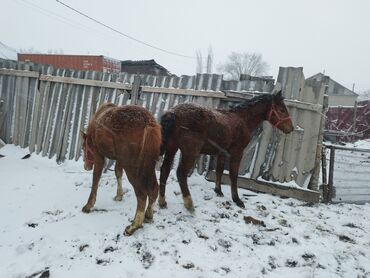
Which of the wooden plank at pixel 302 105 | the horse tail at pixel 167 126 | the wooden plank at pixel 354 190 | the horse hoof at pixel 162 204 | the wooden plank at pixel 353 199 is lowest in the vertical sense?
the horse hoof at pixel 162 204

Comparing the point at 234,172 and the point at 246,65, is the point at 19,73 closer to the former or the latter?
the point at 234,172

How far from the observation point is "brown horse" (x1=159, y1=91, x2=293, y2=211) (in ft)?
15.5

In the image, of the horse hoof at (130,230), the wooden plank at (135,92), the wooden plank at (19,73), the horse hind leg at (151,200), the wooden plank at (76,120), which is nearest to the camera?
the horse hoof at (130,230)

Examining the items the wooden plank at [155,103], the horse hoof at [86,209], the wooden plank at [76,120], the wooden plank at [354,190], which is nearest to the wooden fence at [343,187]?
the wooden plank at [354,190]

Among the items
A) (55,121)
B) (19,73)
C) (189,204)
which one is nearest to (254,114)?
(189,204)

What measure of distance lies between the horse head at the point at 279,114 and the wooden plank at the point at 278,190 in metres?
1.11

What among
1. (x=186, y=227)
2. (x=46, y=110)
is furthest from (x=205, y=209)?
(x=46, y=110)

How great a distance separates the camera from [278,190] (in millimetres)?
5980

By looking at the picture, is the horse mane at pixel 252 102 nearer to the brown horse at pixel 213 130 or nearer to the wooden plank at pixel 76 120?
the brown horse at pixel 213 130

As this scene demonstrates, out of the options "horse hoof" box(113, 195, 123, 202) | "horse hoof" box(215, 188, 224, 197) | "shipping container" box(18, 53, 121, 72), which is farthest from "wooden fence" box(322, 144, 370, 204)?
"shipping container" box(18, 53, 121, 72)

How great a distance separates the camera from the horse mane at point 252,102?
18.6 ft

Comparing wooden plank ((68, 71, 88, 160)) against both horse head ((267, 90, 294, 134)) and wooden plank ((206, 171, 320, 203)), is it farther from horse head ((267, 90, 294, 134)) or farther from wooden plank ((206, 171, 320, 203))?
horse head ((267, 90, 294, 134))

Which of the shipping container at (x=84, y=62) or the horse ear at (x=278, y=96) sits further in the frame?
the shipping container at (x=84, y=62)

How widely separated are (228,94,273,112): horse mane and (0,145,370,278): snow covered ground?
4.96 feet
